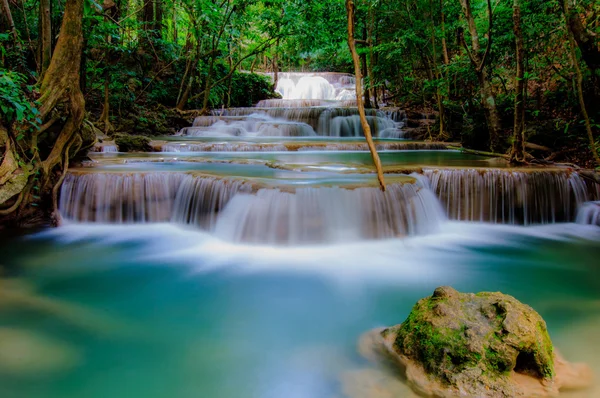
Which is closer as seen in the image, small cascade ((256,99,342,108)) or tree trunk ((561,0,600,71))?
tree trunk ((561,0,600,71))

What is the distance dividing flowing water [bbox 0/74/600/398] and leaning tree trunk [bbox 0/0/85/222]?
0.39 m

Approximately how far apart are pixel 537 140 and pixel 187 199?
733 centimetres

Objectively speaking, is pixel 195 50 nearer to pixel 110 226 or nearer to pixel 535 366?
pixel 110 226

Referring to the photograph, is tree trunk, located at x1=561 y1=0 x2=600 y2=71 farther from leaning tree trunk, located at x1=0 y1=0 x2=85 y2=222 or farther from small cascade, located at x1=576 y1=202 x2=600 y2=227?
leaning tree trunk, located at x1=0 y1=0 x2=85 y2=222

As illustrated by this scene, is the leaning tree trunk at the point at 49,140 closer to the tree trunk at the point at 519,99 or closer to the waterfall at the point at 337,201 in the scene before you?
the waterfall at the point at 337,201

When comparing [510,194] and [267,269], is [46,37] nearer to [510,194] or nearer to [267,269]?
[267,269]

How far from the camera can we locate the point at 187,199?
614cm

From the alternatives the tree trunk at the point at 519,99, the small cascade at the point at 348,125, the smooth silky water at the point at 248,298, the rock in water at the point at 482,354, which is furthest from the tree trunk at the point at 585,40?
the small cascade at the point at 348,125

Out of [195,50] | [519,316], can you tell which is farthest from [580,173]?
[195,50]

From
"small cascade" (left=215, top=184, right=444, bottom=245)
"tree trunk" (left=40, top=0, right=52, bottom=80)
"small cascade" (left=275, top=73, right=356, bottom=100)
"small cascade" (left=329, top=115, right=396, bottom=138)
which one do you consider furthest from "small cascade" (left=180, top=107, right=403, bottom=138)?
"small cascade" (left=275, top=73, right=356, bottom=100)

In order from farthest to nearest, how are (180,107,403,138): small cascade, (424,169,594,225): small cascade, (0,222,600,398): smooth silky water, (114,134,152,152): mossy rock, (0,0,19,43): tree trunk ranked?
1. (180,107,403,138): small cascade
2. (114,134,152,152): mossy rock
3. (0,0,19,43): tree trunk
4. (424,169,594,225): small cascade
5. (0,222,600,398): smooth silky water

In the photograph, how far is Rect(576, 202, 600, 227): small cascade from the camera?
246 inches

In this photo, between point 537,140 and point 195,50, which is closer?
point 537,140

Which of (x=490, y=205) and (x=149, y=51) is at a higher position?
(x=149, y=51)
